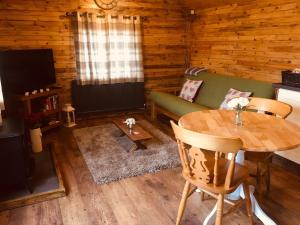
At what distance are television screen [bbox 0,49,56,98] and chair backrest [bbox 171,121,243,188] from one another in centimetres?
275

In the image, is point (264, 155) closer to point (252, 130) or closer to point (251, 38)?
point (252, 130)

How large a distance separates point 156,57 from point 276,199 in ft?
11.5

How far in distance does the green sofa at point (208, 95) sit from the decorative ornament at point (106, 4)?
5.49 ft

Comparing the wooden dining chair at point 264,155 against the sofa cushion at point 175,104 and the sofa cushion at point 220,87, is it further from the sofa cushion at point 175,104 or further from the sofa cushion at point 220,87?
the sofa cushion at point 175,104

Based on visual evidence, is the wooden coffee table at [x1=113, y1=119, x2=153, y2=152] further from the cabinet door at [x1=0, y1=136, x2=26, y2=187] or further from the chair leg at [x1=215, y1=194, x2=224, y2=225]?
the chair leg at [x1=215, y1=194, x2=224, y2=225]

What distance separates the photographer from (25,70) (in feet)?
12.0

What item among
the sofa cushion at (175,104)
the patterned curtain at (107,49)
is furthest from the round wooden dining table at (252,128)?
the patterned curtain at (107,49)

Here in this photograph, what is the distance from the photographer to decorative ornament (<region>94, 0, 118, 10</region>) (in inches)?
173

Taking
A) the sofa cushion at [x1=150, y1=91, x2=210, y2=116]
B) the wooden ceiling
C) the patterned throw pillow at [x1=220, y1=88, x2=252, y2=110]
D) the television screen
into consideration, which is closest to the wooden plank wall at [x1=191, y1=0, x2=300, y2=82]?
the wooden ceiling

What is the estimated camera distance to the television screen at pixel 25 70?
3461 mm

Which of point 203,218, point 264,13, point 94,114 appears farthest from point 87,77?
point 203,218

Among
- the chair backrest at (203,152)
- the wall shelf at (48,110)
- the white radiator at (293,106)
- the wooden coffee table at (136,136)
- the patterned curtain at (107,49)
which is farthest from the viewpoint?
the patterned curtain at (107,49)

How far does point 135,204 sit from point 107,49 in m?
3.04

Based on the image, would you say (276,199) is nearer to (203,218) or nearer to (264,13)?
(203,218)
